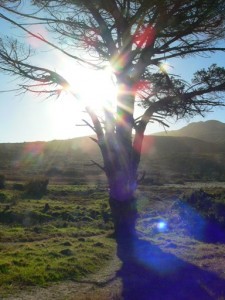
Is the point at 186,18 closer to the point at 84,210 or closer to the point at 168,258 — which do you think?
the point at 168,258

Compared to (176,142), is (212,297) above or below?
below

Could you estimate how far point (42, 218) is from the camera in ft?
67.5

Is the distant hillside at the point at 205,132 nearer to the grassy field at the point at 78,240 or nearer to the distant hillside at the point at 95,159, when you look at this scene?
the distant hillside at the point at 95,159

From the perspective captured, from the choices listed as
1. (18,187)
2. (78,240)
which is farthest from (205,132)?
(78,240)

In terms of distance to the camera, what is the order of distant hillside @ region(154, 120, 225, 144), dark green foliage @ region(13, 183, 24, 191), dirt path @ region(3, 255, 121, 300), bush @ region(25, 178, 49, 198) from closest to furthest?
dirt path @ region(3, 255, 121, 300) < bush @ region(25, 178, 49, 198) < dark green foliage @ region(13, 183, 24, 191) < distant hillside @ region(154, 120, 225, 144)

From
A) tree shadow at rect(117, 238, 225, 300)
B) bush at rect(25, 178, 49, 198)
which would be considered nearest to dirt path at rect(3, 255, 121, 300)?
tree shadow at rect(117, 238, 225, 300)

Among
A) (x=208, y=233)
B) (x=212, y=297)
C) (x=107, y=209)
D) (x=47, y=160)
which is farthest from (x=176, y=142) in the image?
(x=212, y=297)

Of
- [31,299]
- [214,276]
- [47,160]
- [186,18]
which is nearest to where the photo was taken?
[31,299]

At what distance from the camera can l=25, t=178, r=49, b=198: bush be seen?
33594 mm

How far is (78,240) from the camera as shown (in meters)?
14.1

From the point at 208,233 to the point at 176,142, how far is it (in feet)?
301

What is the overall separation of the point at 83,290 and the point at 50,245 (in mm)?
4819

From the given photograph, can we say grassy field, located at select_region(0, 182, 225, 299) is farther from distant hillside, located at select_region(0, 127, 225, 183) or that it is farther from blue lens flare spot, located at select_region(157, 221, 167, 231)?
distant hillside, located at select_region(0, 127, 225, 183)

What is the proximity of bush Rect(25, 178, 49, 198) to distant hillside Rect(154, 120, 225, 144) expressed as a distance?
→ 110m
